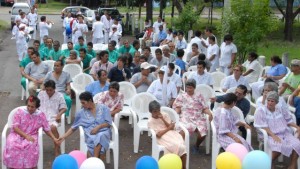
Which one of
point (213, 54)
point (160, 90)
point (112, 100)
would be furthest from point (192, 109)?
point (213, 54)

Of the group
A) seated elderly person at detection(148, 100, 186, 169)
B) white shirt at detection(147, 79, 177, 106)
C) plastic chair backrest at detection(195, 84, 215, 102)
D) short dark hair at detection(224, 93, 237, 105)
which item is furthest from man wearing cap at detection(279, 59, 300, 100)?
seated elderly person at detection(148, 100, 186, 169)

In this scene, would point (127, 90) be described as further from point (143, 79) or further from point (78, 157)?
point (78, 157)

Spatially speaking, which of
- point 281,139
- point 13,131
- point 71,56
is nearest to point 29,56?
point 71,56

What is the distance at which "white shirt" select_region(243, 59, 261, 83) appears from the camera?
11.6 metres

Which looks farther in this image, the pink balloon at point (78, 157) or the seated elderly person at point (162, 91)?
the seated elderly person at point (162, 91)

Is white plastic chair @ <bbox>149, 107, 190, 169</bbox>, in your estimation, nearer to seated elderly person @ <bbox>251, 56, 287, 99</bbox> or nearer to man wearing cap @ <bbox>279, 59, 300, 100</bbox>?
man wearing cap @ <bbox>279, 59, 300, 100</bbox>

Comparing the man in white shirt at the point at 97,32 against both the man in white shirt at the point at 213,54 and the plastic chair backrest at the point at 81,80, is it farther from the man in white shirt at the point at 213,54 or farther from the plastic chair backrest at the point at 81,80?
the plastic chair backrest at the point at 81,80

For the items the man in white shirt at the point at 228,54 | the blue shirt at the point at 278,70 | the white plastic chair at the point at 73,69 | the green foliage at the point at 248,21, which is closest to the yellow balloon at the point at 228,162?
the blue shirt at the point at 278,70

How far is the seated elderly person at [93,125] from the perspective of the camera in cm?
750

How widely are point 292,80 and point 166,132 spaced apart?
10.1 feet

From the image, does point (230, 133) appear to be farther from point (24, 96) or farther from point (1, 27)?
point (1, 27)

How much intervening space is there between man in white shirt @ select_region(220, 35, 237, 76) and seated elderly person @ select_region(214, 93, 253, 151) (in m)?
5.11

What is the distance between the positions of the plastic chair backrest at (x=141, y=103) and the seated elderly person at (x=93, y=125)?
4.93 feet

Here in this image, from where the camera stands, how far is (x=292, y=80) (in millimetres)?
9656
